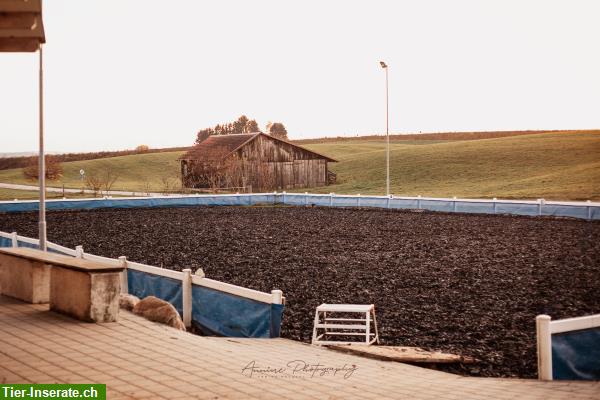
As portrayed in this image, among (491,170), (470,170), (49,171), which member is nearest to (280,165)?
(470,170)

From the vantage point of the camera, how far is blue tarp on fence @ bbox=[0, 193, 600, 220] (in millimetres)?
35656

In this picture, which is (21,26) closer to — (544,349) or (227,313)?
(227,313)

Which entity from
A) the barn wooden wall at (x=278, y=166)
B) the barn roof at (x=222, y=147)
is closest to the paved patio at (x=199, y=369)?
the barn wooden wall at (x=278, y=166)

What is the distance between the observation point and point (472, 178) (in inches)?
2729

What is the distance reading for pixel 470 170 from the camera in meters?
74.7

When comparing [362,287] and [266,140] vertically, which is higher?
[266,140]

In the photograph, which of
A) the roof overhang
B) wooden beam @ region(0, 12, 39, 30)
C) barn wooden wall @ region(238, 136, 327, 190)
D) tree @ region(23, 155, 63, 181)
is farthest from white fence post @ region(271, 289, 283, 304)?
tree @ region(23, 155, 63, 181)

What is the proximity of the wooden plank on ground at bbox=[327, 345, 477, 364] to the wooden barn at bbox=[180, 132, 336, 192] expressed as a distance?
175 feet

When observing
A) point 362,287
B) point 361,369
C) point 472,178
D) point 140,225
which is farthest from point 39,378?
point 472,178

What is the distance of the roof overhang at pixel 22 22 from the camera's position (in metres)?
6.96

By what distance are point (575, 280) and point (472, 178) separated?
2079 inches

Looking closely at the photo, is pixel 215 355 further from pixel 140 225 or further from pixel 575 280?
pixel 140 225

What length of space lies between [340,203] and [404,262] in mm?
24401

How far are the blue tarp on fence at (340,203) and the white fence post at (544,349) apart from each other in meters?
26.7
